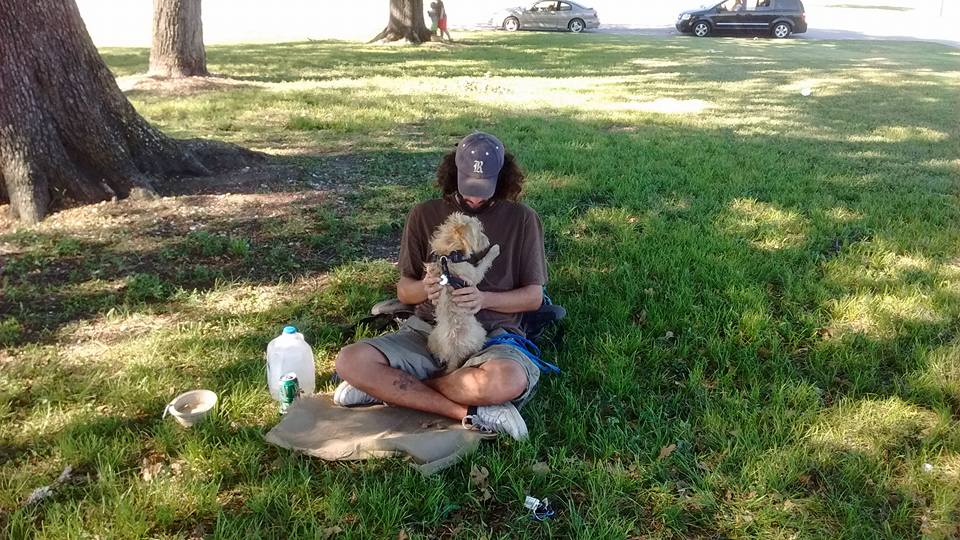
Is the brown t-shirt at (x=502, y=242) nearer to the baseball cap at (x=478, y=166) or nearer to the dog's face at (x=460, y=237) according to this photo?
the baseball cap at (x=478, y=166)

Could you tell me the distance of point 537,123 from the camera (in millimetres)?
9039

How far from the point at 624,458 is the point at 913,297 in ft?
8.29

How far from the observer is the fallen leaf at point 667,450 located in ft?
9.41

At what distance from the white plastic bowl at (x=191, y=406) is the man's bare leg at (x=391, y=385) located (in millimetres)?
594

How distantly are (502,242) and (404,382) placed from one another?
83 centimetres

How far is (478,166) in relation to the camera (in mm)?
3189

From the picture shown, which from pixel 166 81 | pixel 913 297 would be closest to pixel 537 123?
pixel 913 297

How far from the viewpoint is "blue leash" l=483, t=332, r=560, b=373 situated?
10.7 feet

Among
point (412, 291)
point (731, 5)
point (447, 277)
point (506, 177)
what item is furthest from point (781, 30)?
point (447, 277)

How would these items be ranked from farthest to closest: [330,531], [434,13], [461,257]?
[434,13] < [461,257] < [330,531]

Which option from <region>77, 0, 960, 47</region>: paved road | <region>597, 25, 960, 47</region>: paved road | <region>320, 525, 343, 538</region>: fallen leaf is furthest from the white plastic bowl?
<region>597, 25, 960, 47</region>: paved road

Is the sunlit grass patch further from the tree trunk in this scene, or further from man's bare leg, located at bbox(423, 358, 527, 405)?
the tree trunk

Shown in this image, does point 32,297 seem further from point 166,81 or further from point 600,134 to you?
point 166,81

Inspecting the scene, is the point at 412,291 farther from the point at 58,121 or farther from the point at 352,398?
the point at 58,121
